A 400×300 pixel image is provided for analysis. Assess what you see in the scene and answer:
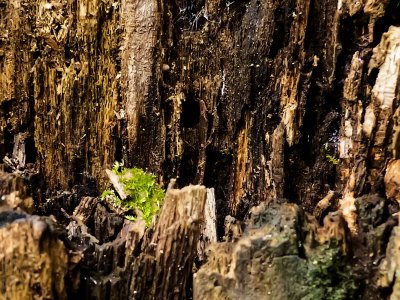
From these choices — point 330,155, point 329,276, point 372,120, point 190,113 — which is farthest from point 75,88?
point 329,276

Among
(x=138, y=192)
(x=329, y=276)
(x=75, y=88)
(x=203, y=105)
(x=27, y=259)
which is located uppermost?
(x=75, y=88)

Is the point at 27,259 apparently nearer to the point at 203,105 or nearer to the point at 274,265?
the point at 274,265

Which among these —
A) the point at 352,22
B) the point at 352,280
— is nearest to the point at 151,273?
the point at 352,280

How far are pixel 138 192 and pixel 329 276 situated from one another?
1.38m

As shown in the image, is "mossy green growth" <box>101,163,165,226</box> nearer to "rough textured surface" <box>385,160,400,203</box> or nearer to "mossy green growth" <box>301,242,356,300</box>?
"mossy green growth" <box>301,242,356,300</box>

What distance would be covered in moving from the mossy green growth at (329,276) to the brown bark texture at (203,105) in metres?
0.38

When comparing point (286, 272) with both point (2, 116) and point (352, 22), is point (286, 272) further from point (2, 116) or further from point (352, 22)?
point (2, 116)

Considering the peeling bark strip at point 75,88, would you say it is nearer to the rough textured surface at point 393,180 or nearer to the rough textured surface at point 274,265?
the rough textured surface at point 274,265

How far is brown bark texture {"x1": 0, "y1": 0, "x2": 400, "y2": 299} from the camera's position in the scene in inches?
102

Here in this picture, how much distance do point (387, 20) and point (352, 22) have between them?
193 mm

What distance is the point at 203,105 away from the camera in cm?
300

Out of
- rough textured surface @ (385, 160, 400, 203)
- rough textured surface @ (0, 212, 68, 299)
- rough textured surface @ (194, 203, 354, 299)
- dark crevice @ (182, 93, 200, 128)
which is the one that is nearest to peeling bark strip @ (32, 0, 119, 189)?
dark crevice @ (182, 93, 200, 128)

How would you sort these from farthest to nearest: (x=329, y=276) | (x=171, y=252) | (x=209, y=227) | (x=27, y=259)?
(x=209, y=227) < (x=171, y=252) < (x=329, y=276) < (x=27, y=259)

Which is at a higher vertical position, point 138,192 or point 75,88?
point 75,88
